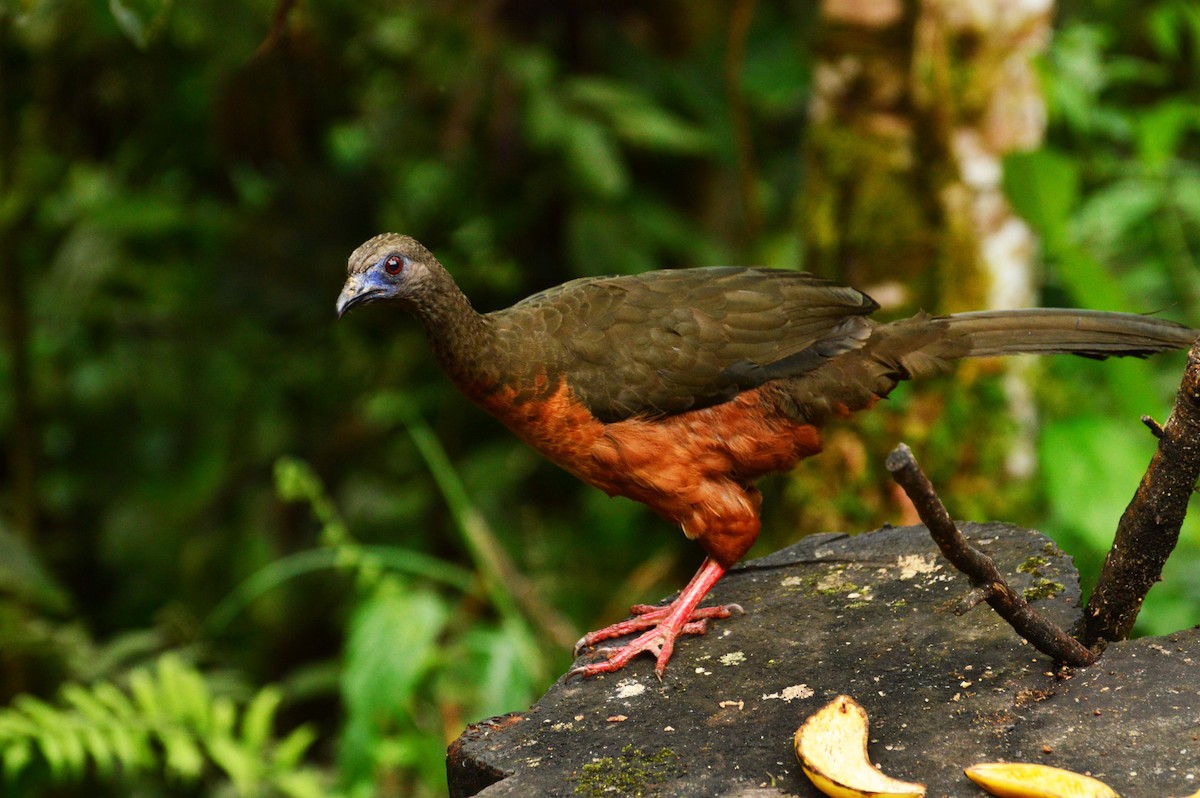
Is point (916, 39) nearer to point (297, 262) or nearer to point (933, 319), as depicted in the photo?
point (933, 319)

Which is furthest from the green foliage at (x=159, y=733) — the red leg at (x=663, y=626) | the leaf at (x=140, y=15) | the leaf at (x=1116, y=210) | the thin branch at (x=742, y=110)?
the leaf at (x=1116, y=210)

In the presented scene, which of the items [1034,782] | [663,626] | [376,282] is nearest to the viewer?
[1034,782]

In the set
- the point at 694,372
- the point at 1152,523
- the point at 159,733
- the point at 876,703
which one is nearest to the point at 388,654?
the point at 159,733

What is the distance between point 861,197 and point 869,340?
198 centimetres

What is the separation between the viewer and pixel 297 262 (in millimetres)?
5852

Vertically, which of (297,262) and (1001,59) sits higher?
(1001,59)

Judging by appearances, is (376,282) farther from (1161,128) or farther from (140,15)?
(1161,128)

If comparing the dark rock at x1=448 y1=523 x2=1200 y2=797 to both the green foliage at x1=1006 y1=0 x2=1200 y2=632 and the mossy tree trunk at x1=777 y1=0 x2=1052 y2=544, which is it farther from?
the mossy tree trunk at x1=777 y1=0 x2=1052 y2=544

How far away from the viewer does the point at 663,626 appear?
294 cm

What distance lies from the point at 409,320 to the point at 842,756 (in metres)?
4.45

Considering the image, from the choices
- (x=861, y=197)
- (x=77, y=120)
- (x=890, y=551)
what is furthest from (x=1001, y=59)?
(x=77, y=120)

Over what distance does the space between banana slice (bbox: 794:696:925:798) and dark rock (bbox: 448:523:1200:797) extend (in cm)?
6

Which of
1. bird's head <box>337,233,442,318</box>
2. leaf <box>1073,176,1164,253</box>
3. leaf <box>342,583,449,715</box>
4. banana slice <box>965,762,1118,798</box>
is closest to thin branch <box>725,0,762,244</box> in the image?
leaf <box>1073,176,1164,253</box>

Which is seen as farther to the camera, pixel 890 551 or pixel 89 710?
pixel 89 710
